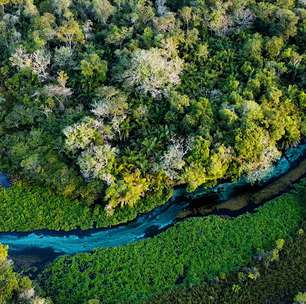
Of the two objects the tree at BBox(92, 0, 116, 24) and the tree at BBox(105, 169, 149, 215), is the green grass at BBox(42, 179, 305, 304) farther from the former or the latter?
the tree at BBox(92, 0, 116, 24)

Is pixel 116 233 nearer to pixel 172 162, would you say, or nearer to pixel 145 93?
pixel 172 162

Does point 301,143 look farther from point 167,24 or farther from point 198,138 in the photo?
point 167,24

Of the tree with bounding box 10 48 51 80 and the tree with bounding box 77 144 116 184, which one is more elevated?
the tree with bounding box 10 48 51 80

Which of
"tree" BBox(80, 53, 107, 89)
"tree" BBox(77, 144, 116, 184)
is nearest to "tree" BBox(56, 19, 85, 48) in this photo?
"tree" BBox(80, 53, 107, 89)

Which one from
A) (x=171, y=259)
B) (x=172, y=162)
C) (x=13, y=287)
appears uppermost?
(x=172, y=162)

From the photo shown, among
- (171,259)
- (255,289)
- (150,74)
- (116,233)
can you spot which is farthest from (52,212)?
(255,289)

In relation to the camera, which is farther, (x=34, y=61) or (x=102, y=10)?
(x=102, y=10)

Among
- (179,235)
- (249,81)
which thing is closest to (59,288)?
(179,235)
